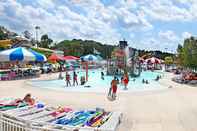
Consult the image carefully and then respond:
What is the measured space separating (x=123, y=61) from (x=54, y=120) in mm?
28876

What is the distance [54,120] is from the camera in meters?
8.36

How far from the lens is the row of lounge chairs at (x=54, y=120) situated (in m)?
7.05

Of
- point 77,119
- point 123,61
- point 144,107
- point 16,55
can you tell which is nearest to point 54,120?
point 77,119

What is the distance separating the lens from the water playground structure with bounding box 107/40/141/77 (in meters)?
36.8

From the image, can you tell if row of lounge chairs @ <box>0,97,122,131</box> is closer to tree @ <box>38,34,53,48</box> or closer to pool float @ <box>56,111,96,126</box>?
pool float @ <box>56,111,96,126</box>

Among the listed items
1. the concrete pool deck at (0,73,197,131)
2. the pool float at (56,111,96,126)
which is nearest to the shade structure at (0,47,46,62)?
the concrete pool deck at (0,73,197,131)

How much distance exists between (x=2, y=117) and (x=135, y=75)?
3122 centimetres

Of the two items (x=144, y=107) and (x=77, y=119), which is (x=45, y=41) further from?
(x=77, y=119)

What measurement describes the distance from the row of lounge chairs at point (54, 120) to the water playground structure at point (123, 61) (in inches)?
1044

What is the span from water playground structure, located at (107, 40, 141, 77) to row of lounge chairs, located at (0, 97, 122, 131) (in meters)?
26.5

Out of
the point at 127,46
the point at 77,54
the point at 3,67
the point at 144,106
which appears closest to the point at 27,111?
the point at 144,106

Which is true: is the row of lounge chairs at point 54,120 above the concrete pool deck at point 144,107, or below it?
above

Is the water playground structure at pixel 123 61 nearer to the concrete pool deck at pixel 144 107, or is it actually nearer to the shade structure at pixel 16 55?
the shade structure at pixel 16 55

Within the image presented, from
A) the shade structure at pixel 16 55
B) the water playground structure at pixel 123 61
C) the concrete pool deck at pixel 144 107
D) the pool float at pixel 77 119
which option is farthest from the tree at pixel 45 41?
the pool float at pixel 77 119
